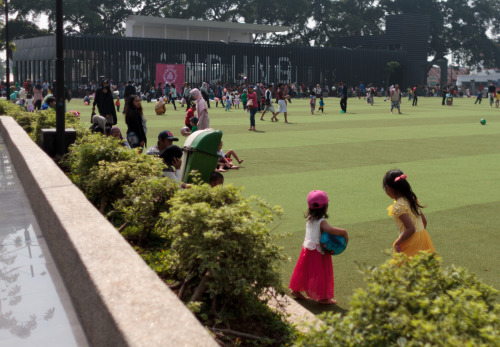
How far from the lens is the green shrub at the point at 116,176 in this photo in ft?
24.4

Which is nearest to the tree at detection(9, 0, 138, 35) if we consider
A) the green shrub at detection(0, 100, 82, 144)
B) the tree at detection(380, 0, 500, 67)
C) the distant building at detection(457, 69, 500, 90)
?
the tree at detection(380, 0, 500, 67)

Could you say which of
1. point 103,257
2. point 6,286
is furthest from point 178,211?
point 6,286

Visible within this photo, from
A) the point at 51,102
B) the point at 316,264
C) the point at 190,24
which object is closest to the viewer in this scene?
the point at 316,264

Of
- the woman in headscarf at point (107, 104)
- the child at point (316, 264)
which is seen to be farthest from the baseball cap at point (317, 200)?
the woman in headscarf at point (107, 104)

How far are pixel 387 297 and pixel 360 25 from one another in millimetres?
88587

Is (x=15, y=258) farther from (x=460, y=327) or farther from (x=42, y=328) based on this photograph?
(x=460, y=327)

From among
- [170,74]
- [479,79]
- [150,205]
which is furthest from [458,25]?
[150,205]

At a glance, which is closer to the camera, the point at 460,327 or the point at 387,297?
the point at 460,327

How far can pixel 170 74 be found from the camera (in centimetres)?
5638

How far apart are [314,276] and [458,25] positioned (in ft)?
315

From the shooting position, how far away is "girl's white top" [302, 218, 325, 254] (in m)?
5.82

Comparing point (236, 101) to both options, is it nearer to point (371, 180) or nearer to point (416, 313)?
point (371, 180)

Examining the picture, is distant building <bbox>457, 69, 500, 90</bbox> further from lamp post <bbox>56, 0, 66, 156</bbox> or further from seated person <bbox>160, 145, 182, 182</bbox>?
seated person <bbox>160, 145, 182, 182</bbox>

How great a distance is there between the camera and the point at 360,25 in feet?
289
